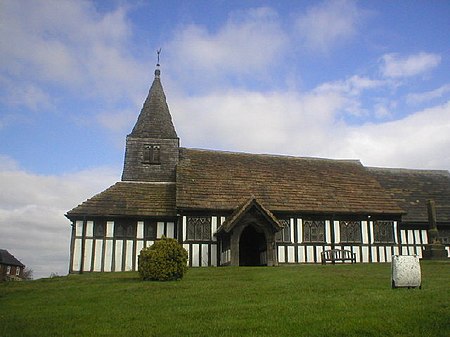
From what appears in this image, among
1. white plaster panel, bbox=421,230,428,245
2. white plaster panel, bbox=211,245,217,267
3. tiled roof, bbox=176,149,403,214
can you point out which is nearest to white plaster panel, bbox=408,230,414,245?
white plaster panel, bbox=421,230,428,245

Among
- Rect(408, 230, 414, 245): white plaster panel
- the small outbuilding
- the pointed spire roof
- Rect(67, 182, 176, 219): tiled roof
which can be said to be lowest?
the small outbuilding

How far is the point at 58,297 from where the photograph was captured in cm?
1557

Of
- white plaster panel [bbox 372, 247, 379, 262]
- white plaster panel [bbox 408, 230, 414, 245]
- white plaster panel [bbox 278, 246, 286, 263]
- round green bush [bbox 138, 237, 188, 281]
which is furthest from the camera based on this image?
white plaster panel [bbox 408, 230, 414, 245]

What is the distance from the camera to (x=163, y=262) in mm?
19094

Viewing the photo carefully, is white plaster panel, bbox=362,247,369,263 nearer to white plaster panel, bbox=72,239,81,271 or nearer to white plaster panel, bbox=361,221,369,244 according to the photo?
white plaster panel, bbox=361,221,369,244

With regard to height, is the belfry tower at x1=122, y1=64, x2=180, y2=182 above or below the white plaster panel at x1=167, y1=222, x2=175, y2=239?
above

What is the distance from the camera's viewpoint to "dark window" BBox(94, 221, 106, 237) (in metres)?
29.0

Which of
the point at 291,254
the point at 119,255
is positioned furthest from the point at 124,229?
the point at 291,254

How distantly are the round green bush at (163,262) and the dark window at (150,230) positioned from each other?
9938 millimetres

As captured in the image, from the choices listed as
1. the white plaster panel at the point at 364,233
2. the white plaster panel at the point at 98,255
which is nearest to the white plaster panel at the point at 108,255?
the white plaster panel at the point at 98,255

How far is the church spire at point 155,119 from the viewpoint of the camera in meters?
37.1

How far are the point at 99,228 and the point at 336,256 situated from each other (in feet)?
48.1

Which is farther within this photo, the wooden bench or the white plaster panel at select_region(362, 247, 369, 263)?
the white plaster panel at select_region(362, 247, 369, 263)

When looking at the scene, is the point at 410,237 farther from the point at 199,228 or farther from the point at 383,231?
the point at 199,228
